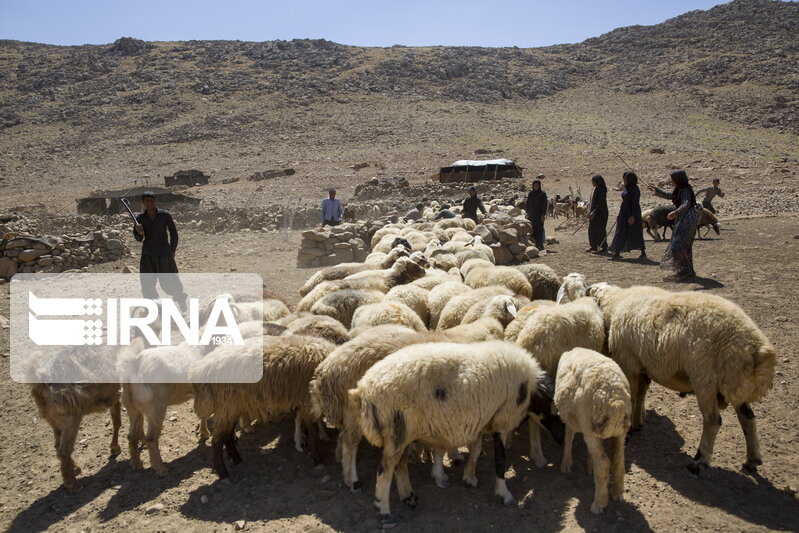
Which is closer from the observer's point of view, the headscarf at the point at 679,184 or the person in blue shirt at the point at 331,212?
the headscarf at the point at 679,184

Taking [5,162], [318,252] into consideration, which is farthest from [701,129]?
[5,162]

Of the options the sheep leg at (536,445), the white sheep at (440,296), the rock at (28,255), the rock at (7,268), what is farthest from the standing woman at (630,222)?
the rock at (7,268)

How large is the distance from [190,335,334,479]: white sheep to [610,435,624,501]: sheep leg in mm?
2358

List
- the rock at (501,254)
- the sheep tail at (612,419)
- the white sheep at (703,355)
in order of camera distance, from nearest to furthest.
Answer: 1. the sheep tail at (612,419)
2. the white sheep at (703,355)
3. the rock at (501,254)

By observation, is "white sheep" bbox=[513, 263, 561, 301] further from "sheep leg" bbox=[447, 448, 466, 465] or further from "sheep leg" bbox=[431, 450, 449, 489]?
"sheep leg" bbox=[431, 450, 449, 489]

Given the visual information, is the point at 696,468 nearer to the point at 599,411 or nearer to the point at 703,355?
the point at 703,355

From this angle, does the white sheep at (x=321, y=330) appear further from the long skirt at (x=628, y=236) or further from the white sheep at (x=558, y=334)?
the long skirt at (x=628, y=236)

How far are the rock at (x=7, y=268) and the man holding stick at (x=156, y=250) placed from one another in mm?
6843

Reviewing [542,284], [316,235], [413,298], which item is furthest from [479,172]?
[413,298]

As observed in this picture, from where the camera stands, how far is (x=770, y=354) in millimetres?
4148

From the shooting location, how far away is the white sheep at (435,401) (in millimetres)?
3941

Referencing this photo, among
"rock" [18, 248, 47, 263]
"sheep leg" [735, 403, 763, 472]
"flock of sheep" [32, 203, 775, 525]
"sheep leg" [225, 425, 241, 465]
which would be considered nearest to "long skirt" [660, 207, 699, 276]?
"flock of sheep" [32, 203, 775, 525]

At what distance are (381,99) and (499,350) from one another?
64252 millimetres

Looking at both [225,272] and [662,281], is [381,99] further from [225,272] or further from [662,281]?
[662,281]
